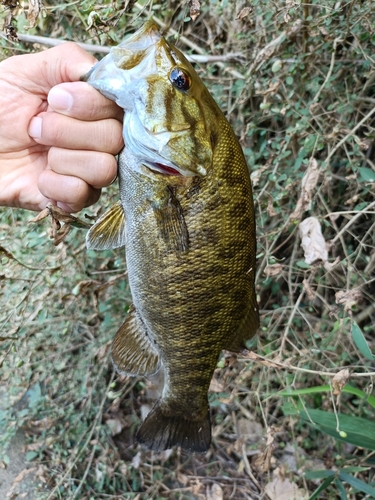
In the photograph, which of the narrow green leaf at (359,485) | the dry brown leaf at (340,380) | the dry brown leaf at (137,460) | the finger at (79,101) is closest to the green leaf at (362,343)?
the dry brown leaf at (340,380)

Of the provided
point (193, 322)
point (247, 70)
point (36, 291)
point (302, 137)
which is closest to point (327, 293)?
point (302, 137)

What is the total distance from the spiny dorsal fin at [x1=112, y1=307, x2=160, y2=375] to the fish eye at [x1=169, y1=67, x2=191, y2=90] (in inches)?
26.9

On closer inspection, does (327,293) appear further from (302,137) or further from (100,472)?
(100,472)

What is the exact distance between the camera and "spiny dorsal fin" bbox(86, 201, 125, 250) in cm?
123

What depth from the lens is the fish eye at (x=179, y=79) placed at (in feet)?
3.59

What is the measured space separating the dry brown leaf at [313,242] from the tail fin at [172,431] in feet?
2.05

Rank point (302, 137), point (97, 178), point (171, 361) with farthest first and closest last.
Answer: point (302, 137) < point (171, 361) < point (97, 178)

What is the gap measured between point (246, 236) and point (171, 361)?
463 mm

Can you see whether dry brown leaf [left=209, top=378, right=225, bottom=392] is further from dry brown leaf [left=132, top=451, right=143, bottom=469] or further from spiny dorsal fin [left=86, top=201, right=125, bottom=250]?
spiny dorsal fin [left=86, top=201, right=125, bottom=250]

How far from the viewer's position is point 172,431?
1536 millimetres


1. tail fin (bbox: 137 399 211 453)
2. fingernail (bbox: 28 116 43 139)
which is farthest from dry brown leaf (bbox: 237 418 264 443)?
fingernail (bbox: 28 116 43 139)

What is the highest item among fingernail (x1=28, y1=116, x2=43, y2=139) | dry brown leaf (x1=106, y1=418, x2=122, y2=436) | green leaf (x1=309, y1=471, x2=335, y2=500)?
fingernail (x1=28, y1=116, x2=43, y2=139)

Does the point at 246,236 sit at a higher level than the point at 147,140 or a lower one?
lower

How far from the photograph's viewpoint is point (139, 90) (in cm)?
108
